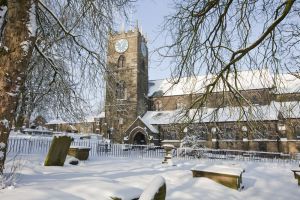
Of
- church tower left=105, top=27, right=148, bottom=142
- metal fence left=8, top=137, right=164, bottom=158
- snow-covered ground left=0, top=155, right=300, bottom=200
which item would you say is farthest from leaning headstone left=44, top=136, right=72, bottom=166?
church tower left=105, top=27, right=148, bottom=142

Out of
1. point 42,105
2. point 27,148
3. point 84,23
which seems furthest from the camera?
point 27,148

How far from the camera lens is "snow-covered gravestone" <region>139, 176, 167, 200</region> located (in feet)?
12.1

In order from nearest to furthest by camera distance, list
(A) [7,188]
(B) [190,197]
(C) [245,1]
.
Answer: (A) [7,188]
(C) [245,1]
(B) [190,197]

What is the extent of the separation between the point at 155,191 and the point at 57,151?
8.64 meters

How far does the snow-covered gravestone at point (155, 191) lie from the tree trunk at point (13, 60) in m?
3.11

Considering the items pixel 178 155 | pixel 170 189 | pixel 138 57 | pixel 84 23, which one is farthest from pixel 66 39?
pixel 138 57

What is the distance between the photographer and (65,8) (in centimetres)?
878

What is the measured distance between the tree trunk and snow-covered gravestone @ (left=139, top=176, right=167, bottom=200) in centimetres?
311

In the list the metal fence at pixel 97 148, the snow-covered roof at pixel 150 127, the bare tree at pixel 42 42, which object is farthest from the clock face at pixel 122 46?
the bare tree at pixel 42 42

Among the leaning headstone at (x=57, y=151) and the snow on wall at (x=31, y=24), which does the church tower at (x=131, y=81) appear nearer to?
the leaning headstone at (x=57, y=151)

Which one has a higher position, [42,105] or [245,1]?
[245,1]

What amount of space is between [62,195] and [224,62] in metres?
5.24

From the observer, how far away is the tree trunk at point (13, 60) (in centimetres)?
549

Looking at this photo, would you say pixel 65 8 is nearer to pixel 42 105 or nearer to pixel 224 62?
pixel 224 62
